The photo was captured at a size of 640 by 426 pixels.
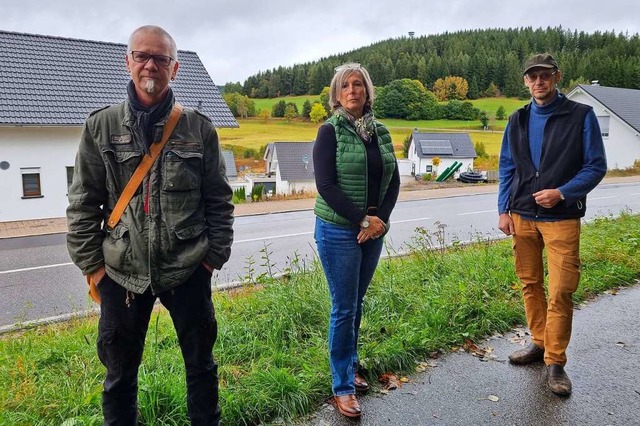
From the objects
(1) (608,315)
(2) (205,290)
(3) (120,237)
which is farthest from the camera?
(1) (608,315)

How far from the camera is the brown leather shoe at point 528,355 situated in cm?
369

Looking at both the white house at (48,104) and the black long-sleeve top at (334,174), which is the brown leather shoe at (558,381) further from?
the white house at (48,104)

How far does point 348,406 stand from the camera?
9.86 feet

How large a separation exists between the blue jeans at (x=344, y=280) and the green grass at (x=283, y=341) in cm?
26

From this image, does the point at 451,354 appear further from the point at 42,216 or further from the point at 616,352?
the point at 42,216

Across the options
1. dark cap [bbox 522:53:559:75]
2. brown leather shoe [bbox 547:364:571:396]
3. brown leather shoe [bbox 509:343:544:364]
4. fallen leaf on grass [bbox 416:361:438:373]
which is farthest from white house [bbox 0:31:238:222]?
brown leather shoe [bbox 547:364:571:396]

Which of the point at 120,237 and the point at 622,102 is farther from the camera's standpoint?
the point at 622,102

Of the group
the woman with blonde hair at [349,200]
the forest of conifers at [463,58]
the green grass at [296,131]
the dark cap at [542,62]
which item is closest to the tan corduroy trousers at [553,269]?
the dark cap at [542,62]

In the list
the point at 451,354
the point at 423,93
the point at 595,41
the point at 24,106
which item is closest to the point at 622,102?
the point at 24,106

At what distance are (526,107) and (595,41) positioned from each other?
123m

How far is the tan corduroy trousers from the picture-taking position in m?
3.38

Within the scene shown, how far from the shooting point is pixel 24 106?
17.2 metres

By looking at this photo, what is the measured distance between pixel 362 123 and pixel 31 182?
17.0 m

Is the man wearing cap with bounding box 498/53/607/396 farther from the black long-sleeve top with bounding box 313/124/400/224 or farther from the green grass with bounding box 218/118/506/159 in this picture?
the green grass with bounding box 218/118/506/159
